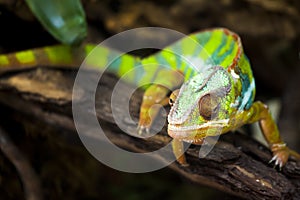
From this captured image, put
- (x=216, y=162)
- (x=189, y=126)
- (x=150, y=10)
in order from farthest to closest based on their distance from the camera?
(x=150, y=10), (x=216, y=162), (x=189, y=126)

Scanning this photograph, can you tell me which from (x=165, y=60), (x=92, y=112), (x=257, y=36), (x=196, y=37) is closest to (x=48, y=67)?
(x=92, y=112)

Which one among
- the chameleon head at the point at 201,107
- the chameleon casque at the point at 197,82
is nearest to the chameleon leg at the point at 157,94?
the chameleon casque at the point at 197,82

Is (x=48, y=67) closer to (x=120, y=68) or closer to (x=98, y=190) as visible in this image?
(x=120, y=68)

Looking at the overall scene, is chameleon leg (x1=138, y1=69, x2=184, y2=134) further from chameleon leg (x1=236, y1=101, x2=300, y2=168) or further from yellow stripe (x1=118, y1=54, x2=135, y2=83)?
chameleon leg (x1=236, y1=101, x2=300, y2=168)

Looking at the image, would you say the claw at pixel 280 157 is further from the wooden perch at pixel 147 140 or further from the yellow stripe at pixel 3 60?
the yellow stripe at pixel 3 60

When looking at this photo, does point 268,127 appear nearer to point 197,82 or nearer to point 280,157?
point 280,157

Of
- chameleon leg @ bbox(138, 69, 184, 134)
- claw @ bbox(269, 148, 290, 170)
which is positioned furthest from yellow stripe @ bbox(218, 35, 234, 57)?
claw @ bbox(269, 148, 290, 170)
